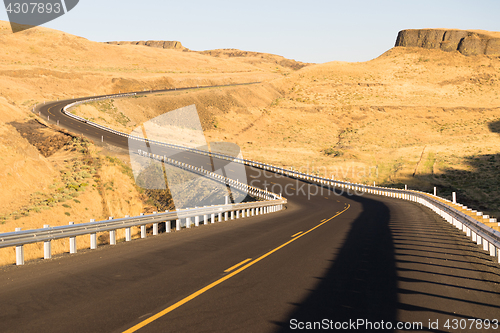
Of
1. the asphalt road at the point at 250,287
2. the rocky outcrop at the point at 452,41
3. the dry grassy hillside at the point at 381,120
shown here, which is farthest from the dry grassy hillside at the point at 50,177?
the rocky outcrop at the point at 452,41

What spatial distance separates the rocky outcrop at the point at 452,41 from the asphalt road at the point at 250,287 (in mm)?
167167

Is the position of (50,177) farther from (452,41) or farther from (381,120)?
(452,41)

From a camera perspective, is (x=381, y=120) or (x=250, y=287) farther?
(x=381, y=120)

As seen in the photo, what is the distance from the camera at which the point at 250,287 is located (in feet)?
26.7

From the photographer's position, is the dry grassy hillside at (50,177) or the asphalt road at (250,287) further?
the dry grassy hillside at (50,177)

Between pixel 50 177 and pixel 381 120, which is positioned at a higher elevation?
pixel 381 120

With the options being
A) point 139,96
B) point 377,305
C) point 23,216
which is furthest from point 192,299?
point 139,96

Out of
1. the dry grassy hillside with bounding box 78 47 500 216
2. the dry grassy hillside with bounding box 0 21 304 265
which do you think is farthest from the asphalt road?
the dry grassy hillside with bounding box 78 47 500 216

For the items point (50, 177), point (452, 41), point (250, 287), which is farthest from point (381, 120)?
point (250, 287)

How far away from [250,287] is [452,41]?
180838mm

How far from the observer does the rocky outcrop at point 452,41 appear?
6181 inches

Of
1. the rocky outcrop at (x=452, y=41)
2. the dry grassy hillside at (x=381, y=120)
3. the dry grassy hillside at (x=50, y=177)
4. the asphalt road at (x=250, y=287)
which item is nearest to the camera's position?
the asphalt road at (x=250, y=287)

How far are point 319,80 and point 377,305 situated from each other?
14918 centimetres

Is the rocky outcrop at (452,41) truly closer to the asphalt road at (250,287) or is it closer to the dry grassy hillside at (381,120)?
the dry grassy hillside at (381,120)
